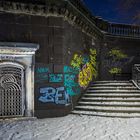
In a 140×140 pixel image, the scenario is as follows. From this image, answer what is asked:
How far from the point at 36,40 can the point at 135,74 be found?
783cm

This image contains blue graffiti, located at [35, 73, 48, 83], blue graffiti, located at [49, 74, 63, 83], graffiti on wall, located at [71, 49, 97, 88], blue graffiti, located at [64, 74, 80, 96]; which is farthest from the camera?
graffiti on wall, located at [71, 49, 97, 88]

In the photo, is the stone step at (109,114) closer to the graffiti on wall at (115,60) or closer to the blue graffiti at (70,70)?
the blue graffiti at (70,70)

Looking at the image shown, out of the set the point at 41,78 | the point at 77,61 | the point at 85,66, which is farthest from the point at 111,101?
the point at 41,78

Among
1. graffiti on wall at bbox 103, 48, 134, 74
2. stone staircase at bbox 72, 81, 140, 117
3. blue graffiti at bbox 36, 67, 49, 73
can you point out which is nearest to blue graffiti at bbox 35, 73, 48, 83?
blue graffiti at bbox 36, 67, 49, 73

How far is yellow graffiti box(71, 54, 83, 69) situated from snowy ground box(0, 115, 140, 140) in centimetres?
336

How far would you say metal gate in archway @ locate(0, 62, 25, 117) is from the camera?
1141cm

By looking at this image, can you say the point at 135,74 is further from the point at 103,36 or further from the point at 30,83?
the point at 30,83

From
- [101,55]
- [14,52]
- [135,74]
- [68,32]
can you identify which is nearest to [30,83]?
[14,52]

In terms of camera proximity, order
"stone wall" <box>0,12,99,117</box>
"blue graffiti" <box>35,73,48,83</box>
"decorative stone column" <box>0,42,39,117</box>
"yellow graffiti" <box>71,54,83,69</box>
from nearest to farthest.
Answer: "decorative stone column" <box>0,42,39,117</box> < "stone wall" <box>0,12,99,117</box> < "blue graffiti" <box>35,73,48,83</box> < "yellow graffiti" <box>71,54,83,69</box>

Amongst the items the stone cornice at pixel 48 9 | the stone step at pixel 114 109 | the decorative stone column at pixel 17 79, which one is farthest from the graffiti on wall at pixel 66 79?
the stone cornice at pixel 48 9

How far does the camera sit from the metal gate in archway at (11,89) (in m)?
11.4

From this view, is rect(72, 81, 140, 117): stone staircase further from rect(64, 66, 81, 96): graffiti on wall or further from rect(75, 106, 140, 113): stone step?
rect(64, 66, 81, 96): graffiti on wall

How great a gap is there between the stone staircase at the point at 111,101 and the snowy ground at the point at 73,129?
80cm

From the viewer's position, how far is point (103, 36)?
19.6 m
